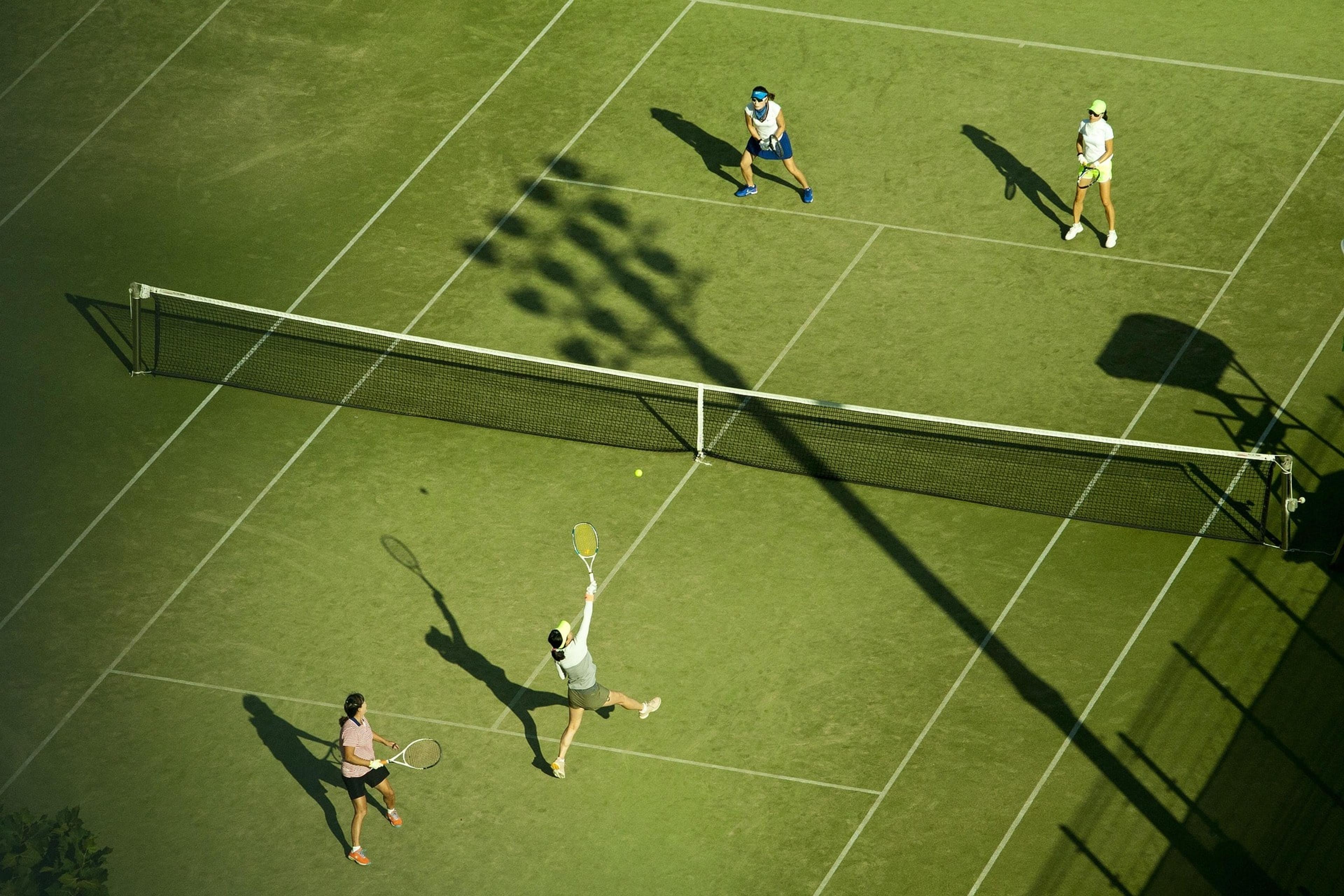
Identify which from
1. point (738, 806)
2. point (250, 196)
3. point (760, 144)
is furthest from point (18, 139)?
point (738, 806)

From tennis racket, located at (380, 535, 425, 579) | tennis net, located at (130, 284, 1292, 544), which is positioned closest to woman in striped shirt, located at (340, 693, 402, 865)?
tennis racket, located at (380, 535, 425, 579)

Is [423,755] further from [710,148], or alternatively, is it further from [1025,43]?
[1025,43]

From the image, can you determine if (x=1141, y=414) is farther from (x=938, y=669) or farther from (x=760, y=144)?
(x=760, y=144)

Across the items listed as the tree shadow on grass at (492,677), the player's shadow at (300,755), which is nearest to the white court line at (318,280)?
the player's shadow at (300,755)

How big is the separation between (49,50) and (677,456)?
11.5m

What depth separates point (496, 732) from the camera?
15305 millimetres

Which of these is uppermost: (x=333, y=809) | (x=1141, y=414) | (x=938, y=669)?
(x=1141, y=414)

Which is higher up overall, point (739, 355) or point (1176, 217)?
point (1176, 217)

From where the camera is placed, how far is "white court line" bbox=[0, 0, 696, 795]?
1548cm

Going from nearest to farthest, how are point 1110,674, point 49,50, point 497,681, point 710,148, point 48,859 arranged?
1. point 48,859
2. point 1110,674
3. point 497,681
4. point 710,148
5. point 49,50

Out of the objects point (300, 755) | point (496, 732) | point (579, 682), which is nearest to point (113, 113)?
point (300, 755)

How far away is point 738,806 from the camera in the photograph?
14.7 metres

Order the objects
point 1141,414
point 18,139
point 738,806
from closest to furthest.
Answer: point 738,806 < point 1141,414 < point 18,139

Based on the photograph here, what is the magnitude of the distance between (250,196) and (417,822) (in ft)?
29.8
